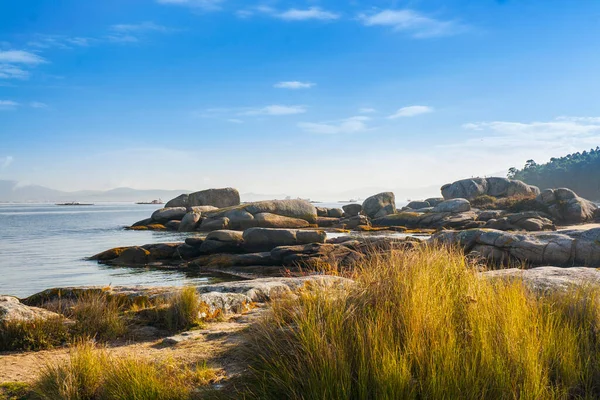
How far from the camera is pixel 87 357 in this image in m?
5.41

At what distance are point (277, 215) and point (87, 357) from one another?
4066cm

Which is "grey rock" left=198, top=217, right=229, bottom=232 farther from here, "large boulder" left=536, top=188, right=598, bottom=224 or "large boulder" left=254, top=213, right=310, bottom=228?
"large boulder" left=536, top=188, right=598, bottom=224

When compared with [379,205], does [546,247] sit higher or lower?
lower

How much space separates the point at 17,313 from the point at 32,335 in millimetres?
661

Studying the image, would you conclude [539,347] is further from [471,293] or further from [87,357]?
[87,357]

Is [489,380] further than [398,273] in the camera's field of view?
No

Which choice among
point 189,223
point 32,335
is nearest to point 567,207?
point 189,223

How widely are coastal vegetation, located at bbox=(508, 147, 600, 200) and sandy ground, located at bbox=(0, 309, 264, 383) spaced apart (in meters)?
139

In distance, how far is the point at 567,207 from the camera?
41.2 m

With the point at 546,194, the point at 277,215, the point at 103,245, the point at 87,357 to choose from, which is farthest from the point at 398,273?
the point at 546,194

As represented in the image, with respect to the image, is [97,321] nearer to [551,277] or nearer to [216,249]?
[551,277]

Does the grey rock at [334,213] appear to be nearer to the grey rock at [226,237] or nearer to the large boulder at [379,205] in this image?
the large boulder at [379,205]

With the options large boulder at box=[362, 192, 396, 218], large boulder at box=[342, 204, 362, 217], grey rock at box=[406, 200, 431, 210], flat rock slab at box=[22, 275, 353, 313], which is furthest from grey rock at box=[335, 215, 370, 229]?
flat rock slab at box=[22, 275, 353, 313]

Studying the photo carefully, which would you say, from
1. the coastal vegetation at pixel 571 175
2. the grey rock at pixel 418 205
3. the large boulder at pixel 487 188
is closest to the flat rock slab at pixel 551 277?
the large boulder at pixel 487 188
